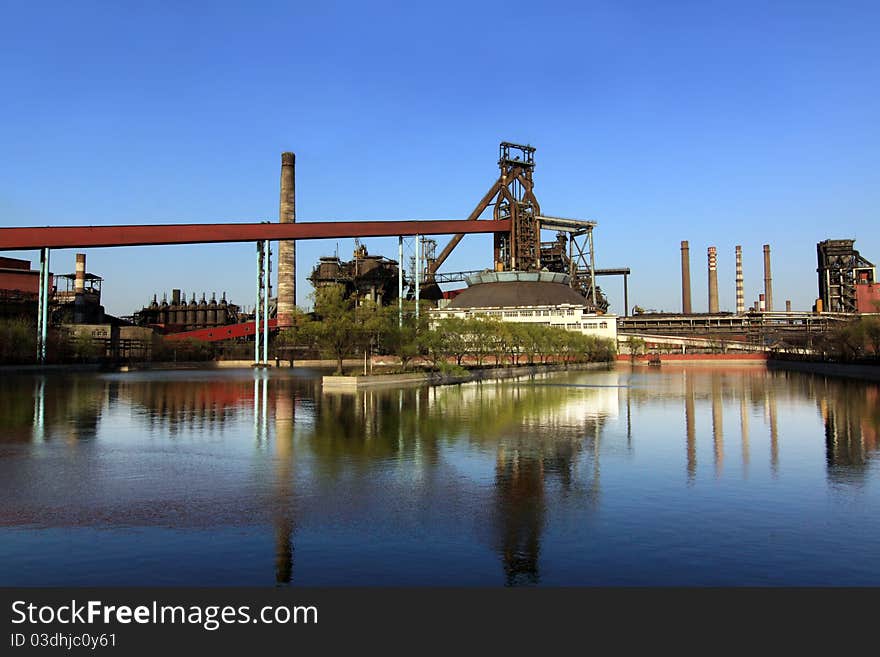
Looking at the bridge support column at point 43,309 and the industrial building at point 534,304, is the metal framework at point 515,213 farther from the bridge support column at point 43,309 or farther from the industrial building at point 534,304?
the bridge support column at point 43,309

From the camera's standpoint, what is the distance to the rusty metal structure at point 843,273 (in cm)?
12769

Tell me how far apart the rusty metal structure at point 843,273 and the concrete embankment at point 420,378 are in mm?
91690

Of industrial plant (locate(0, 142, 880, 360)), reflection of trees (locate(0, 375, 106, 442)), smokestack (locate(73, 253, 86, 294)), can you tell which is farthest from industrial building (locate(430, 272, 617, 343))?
reflection of trees (locate(0, 375, 106, 442))

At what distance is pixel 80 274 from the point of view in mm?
92125

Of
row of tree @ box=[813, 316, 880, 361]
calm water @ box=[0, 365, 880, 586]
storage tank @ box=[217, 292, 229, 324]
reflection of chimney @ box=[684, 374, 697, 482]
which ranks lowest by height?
reflection of chimney @ box=[684, 374, 697, 482]

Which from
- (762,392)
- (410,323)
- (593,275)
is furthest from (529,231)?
(762,392)

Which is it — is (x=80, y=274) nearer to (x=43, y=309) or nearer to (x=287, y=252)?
(x=287, y=252)

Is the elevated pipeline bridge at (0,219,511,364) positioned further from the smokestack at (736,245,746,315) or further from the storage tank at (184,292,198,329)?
the smokestack at (736,245,746,315)

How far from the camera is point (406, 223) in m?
74.0

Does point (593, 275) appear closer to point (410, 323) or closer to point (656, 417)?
point (410, 323)

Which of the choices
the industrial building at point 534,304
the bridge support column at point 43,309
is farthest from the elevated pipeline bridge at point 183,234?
the industrial building at point 534,304

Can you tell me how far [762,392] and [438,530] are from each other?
31724 mm

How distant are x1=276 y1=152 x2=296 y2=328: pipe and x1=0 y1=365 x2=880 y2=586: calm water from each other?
68619mm

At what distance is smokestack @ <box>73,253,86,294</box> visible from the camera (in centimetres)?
9162
